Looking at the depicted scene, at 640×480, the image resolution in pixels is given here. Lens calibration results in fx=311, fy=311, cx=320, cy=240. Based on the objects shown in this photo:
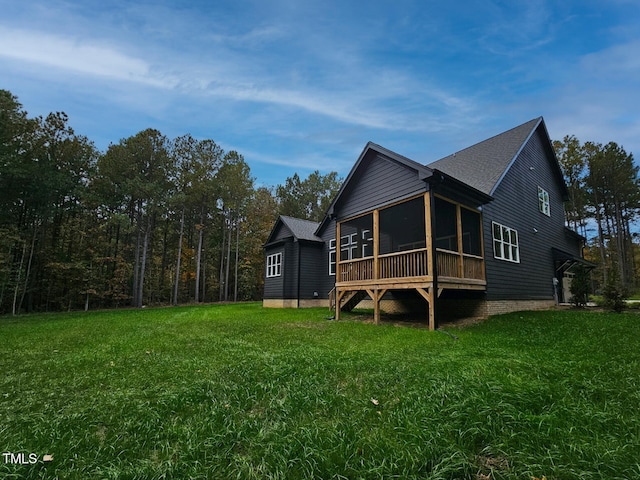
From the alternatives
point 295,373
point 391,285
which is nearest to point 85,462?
point 295,373

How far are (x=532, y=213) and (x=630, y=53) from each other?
6177mm

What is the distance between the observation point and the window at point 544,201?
47.4ft

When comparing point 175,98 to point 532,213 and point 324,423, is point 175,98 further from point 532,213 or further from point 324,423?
point 532,213

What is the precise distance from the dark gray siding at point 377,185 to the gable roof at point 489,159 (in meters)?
1.75

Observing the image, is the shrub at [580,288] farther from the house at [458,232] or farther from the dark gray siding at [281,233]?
the dark gray siding at [281,233]

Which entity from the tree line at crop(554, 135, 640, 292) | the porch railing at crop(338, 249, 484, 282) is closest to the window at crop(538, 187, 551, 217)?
the porch railing at crop(338, 249, 484, 282)

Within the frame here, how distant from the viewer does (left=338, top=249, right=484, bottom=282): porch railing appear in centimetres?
897

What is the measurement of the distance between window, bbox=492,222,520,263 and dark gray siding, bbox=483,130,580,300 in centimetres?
20

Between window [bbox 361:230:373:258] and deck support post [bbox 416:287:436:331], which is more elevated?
window [bbox 361:230:373:258]

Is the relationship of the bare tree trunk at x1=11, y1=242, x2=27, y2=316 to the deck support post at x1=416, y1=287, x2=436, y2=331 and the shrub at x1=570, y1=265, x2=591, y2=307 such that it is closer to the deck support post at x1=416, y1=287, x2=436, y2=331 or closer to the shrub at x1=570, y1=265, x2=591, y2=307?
the deck support post at x1=416, y1=287, x2=436, y2=331

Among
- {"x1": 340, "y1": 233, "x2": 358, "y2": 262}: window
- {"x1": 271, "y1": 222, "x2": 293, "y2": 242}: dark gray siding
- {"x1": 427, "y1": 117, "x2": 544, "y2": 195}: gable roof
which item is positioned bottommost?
{"x1": 340, "y1": 233, "x2": 358, "y2": 262}: window

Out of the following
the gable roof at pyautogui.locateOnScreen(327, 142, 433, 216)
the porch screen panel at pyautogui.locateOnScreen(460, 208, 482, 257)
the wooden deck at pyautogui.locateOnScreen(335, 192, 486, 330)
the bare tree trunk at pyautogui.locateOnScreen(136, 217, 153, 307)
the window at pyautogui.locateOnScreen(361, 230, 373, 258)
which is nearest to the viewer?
the wooden deck at pyautogui.locateOnScreen(335, 192, 486, 330)

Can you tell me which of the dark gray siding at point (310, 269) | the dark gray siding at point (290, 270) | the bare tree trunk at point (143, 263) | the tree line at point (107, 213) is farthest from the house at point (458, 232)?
the tree line at point (107, 213)

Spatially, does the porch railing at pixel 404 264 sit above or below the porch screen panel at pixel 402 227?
below
